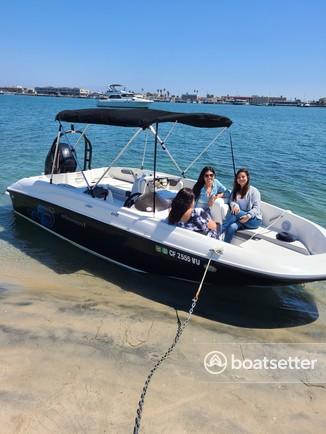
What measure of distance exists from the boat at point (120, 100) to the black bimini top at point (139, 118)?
6971 centimetres

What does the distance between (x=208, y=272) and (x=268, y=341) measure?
1.20 metres

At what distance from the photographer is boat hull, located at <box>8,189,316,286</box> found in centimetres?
535

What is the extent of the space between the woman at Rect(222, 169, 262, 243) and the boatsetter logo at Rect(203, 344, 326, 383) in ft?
6.32

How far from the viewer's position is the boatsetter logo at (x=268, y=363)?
4.18m

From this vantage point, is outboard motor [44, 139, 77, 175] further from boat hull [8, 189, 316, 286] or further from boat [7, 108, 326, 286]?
boat hull [8, 189, 316, 286]

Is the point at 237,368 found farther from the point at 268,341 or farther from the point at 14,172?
the point at 14,172

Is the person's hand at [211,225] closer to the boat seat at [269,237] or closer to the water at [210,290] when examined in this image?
the boat seat at [269,237]

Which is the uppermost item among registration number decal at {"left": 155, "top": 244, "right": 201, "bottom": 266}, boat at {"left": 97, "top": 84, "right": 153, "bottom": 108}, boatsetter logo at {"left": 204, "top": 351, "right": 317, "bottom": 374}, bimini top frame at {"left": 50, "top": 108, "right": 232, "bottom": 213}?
bimini top frame at {"left": 50, "top": 108, "right": 232, "bottom": 213}

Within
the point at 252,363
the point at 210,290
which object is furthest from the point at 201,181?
the point at 252,363

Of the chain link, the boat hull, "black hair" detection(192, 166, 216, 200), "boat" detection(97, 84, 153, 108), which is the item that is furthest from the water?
"boat" detection(97, 84, 153, 108)

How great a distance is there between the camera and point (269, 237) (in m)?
6.32

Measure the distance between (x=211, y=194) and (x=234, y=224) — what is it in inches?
29.0

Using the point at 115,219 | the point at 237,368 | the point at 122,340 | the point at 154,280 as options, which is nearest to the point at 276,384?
the point at 237,368

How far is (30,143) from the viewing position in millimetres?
21609
